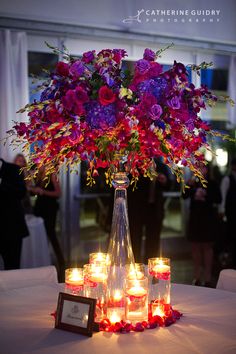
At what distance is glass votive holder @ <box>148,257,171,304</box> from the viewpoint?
1.79 m

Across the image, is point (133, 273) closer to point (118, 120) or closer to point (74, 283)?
point (74, 283)

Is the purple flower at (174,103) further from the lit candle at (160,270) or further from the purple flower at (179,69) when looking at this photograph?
the lit candle at (160,270)

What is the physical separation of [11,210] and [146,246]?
242 cm

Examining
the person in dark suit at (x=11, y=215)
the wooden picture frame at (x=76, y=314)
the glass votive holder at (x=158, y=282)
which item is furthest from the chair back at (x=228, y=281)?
the person in dark suit at (x=11, y=215)

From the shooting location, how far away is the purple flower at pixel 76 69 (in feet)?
5.60

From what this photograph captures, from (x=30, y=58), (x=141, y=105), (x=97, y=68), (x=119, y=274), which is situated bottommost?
(x=119, y=274)

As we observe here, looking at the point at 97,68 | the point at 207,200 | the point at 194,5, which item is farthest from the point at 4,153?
the point at 97,68

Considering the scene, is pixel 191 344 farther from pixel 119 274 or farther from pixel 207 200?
pixel 207 200

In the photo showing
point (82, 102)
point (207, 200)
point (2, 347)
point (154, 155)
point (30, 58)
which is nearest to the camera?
point (2, 347)

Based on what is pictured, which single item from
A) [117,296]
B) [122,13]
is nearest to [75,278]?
[117,296]

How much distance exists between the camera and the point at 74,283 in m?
1.79

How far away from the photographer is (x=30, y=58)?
631 centimetres

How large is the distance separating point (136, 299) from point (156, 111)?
0.63 meters

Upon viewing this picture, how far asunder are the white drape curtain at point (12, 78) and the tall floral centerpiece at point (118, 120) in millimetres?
4147
